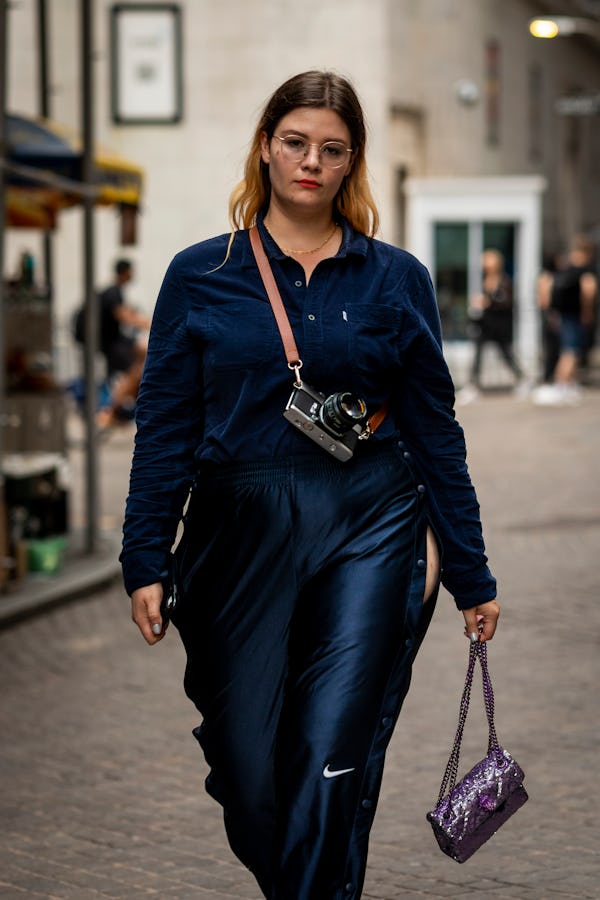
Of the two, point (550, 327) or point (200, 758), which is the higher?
point (550, 327)

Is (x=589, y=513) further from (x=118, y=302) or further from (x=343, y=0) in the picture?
(x=343, y=0)

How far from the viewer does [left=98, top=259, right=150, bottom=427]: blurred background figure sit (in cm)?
2019

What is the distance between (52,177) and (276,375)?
23.6 ft

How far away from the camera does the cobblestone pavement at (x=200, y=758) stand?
15.8ft

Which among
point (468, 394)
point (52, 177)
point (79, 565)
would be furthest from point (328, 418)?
point (468, 394)

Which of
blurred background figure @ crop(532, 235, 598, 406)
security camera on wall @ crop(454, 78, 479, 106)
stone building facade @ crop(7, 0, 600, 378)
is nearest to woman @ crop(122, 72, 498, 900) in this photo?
blurred background figure @ crop(532, 235, 598, 406)

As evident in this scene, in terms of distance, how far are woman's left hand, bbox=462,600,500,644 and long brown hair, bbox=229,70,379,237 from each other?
31.7 inches

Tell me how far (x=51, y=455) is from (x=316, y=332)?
820cm

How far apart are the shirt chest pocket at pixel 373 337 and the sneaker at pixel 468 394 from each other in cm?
2096

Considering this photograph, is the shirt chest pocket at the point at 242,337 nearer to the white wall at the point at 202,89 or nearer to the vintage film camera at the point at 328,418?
the vintage film camera at the point at 328,418

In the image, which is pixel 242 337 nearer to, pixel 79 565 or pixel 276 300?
pixel 276 300

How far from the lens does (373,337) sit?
3.61 m

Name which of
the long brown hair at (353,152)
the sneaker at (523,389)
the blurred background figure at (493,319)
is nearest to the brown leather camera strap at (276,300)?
the long brown hair at (353,152)

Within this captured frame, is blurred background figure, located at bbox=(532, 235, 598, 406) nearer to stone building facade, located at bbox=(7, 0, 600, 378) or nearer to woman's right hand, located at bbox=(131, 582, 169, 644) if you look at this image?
stone building facade, located at bbox=(7, 0, 600, 378)
